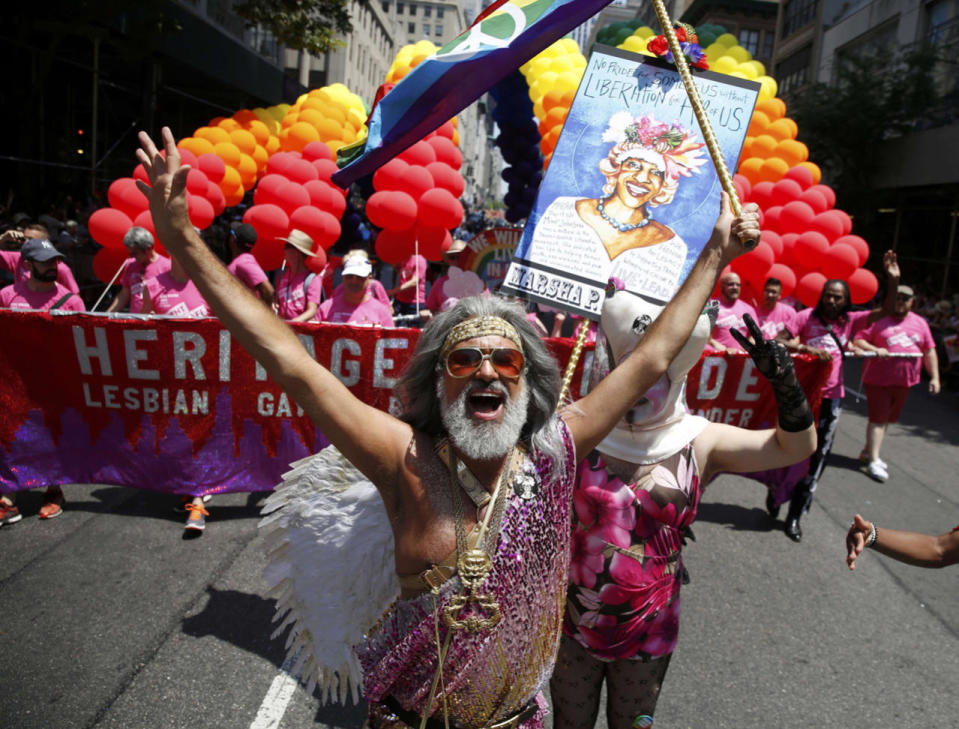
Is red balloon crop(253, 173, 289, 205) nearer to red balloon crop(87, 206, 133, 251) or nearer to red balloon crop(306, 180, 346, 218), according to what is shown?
red balloon crop(306, 180, 346, 218)

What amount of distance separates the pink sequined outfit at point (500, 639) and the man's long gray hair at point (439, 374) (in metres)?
0.06

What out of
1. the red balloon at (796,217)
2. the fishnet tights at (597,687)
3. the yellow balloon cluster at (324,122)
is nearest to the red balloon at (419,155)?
the yellow balloon cluster at (324,122)

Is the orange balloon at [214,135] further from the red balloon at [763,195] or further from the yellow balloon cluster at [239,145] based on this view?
the red balloon at [763,195]

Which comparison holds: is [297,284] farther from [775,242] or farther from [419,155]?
[775,242]

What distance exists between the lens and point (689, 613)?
165 inches

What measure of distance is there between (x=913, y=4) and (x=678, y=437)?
80.7 ft

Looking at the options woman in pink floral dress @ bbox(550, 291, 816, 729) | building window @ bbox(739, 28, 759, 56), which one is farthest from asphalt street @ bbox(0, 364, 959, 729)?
building window @ bbox(739, 28, 759, 56)

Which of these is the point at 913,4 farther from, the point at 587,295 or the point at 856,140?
the point at 587,295

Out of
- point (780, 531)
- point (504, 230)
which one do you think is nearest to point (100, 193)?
point (504, 230)

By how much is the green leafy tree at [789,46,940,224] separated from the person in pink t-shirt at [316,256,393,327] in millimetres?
19543

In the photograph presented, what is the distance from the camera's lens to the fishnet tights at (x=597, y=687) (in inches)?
90.7

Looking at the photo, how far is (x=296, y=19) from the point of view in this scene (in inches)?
589

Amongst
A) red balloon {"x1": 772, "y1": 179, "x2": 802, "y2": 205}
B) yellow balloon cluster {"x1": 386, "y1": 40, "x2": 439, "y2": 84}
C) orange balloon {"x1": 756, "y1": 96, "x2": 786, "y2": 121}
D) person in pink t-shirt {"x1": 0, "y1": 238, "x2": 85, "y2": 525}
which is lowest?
person in pink t-shirt {"x1": 0, "y1": 238, "x2": 85, "y2": 525}

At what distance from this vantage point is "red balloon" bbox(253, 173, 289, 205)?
7664 millimetres
